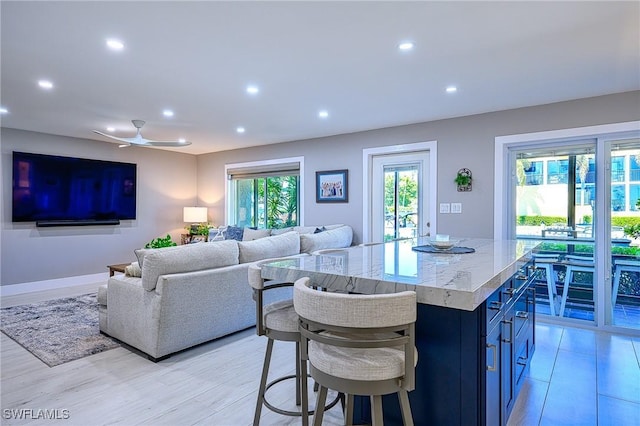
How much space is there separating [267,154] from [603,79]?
4825 mm

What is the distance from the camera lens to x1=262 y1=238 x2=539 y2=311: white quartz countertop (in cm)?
123

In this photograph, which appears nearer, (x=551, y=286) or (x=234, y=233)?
(x=551, y=286)

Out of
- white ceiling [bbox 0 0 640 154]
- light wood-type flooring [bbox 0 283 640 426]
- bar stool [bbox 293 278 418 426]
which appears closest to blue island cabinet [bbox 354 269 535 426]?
bar stool [bbox 293 278 418 426]

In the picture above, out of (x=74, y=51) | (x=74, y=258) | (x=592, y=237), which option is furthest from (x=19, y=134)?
(x=592, y=237)

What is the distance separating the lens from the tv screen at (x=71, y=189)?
5.26 meters

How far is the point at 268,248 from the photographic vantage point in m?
3.62

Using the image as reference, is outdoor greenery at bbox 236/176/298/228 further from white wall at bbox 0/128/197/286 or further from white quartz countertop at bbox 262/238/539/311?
white quartz countertop at bbox 262/238/539/311

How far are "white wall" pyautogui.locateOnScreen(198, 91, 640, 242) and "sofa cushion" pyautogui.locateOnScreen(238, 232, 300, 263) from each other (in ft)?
5.84

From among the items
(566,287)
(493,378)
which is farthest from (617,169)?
(493,378)

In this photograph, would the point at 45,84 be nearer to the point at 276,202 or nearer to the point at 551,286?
the point at 276,202

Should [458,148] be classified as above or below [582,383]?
above

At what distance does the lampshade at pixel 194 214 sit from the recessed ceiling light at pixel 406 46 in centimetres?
549

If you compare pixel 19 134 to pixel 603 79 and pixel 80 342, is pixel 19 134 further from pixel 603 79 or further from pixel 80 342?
pixel 603 79

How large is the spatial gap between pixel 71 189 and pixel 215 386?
4.85 metres
